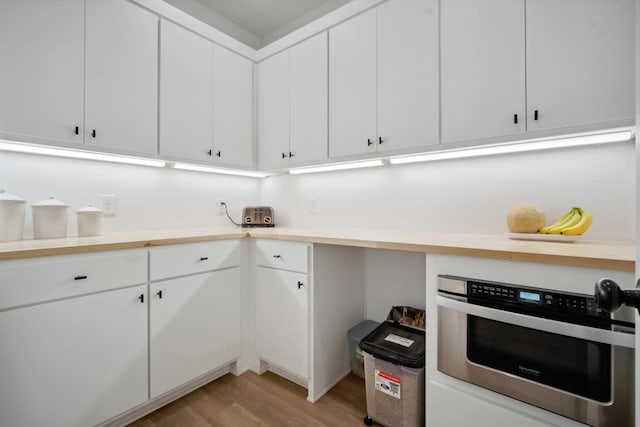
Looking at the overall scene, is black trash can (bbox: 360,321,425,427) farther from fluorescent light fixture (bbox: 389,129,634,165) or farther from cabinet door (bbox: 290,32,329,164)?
cabinet door (bbox: 290,32,329,164)

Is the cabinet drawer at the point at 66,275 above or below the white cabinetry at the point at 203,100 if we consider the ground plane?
below

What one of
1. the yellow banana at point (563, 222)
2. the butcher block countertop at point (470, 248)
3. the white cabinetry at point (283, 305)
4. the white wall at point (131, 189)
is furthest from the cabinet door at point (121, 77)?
the yellow banana at point (563, 222)

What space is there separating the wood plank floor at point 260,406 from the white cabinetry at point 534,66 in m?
1.55

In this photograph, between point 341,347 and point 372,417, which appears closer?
point 372,417

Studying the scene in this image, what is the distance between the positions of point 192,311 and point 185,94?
55.6 inches

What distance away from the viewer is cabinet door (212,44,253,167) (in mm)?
2111

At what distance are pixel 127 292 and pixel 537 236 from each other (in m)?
1.93

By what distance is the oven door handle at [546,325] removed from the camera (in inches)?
32.3

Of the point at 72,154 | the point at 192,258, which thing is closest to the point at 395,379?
the point at 192,258

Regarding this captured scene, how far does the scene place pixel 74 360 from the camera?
3.99ft

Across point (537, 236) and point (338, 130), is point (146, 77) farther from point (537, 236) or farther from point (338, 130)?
point (537, 236)

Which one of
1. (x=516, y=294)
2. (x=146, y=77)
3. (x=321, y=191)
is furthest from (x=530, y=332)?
(x=146, y=77)

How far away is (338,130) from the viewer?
189 cm

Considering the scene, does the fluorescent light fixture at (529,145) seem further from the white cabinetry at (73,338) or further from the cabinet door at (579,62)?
the white cabinetry at (73,338)
